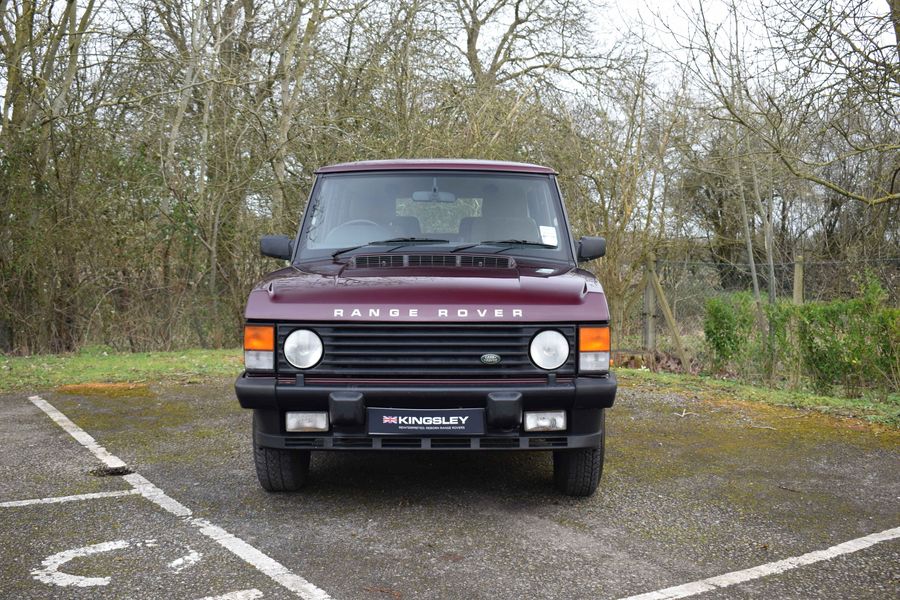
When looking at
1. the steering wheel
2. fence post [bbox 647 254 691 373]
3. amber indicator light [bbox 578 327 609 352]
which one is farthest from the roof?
fence post [bbox 647 254 691 373]

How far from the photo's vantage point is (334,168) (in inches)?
227

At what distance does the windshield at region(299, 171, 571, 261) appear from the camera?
538 centimetres

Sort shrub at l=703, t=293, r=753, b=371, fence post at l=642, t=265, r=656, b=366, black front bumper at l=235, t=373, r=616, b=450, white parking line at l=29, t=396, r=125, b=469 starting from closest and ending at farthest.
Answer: black front bumper at l=235, t=373, r=616, b=450, white parking line at l=29, t=396, r=125, b=469, shrub at l=703, t=293, r=753, b=371, fence post at l=642, t=265, r=656, b=366

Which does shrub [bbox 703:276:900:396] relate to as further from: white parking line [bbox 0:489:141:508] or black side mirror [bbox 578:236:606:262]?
white parking line [bbox 0:489:141:508]

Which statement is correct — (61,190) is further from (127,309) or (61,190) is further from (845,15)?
(845,15)

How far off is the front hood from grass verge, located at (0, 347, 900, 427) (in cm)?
425

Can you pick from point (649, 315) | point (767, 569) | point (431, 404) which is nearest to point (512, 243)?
point (431, 404)

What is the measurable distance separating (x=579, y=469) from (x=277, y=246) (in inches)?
98.5

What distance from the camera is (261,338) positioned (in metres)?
4.39

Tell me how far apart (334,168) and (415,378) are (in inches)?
78.8

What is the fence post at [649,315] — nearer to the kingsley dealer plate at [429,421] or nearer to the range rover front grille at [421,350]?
the range rover front grille at [421,350]

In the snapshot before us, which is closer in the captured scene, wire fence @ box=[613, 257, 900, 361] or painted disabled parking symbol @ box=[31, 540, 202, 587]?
painted disabled parking symbol @ box=[31, 540, 202, 587]

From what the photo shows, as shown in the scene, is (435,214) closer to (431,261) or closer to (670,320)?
(431,261)

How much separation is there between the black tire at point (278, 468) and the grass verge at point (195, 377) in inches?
201
